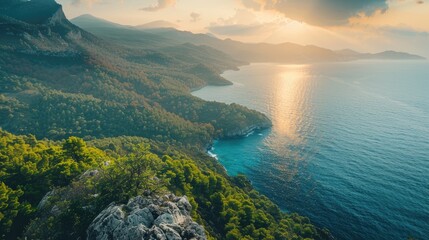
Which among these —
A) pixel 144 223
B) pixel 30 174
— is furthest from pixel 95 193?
pixel 30 174

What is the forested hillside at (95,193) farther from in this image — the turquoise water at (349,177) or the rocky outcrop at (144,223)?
the turquoise water at (349,177)

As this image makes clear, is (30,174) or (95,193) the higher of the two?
(95,193)

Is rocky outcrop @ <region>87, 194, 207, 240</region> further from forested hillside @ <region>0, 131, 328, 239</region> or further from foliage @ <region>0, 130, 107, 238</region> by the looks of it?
foliage @ <region>0, 130, 107, 238</region>

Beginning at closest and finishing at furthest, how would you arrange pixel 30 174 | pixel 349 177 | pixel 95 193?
pixel 95 193 < pixel 30 174 < pixel 349 177

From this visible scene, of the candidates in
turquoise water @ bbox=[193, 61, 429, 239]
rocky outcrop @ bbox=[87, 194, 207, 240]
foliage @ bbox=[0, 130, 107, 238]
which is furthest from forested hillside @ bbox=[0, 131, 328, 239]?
turquoise water @ bbox=[193, 61, 429, 239]

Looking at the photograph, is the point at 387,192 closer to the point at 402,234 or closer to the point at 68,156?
the point at 402,234

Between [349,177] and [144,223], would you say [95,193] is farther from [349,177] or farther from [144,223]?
[349,177]

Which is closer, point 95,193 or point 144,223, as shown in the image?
point 144,223

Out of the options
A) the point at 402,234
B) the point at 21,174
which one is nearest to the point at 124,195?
the point at 21,174

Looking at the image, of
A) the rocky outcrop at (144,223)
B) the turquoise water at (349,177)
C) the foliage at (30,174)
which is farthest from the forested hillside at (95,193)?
the turquoise water at (349,177)

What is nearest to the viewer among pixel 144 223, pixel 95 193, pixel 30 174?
pixel 144 223
